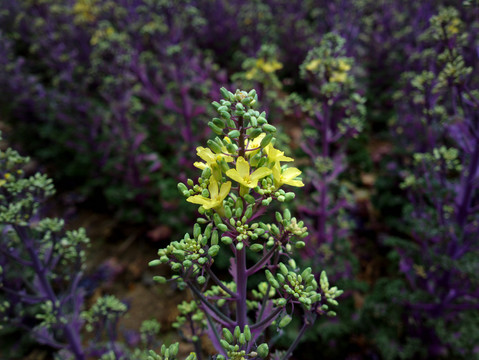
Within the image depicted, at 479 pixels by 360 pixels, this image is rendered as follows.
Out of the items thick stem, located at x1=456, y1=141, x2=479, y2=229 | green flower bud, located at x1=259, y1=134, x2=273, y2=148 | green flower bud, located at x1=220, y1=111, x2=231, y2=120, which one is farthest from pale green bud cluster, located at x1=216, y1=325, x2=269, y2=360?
thick stem, located at x1=456, y1=141, x2=479, y2=229

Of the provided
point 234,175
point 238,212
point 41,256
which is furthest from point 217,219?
point 41,256

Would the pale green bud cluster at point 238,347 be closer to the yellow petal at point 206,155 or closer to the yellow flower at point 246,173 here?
the yellow flower at point 246,173

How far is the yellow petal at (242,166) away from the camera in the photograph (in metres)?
1.23

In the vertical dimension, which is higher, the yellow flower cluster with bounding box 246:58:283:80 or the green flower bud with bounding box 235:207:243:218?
the yellow flower cluster with bounding box 246:58:283:80

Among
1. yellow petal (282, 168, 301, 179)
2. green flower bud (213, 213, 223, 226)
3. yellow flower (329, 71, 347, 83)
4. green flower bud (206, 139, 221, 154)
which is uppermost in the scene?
yellow flower (329, 71, 347, 83)

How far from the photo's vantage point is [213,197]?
1278 millimetres

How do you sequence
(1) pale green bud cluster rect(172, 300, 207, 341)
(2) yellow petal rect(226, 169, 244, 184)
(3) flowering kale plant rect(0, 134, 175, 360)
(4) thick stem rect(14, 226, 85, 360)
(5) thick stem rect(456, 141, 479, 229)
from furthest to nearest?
(5) thick stem rect(456, 141, 479, 229)
(4) thick stem rect(14, 226, 85, 360)
(3) flowering kale plant rect(0, 134, 175, 360)
(1) pale green bud cluster rect(172, 300, 207, 341)
(2) yellow petal rect(226, 169, 244, 184)

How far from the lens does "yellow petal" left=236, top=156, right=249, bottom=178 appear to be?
1233 millimetres

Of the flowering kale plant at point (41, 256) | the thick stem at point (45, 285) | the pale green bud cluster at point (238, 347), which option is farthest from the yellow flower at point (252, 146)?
the thick stem at point (45, 285)

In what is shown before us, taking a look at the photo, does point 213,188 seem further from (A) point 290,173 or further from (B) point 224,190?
(A) point 290,173

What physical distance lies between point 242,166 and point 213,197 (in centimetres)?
17

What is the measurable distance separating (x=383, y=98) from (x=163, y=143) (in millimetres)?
4247

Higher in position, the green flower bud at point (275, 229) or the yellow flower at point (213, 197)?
the yellow flower at point (213, 197)

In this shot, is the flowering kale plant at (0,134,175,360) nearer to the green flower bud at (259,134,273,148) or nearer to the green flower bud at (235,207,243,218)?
the green flower bud at (235,207,243,218)
